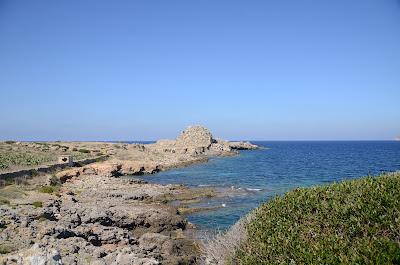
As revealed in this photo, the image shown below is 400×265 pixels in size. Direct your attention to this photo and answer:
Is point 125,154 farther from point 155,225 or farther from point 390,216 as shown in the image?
point 390,216

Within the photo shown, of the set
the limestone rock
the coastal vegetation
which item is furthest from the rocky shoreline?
the limestone rock

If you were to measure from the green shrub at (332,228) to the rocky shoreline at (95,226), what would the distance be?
21.7ft

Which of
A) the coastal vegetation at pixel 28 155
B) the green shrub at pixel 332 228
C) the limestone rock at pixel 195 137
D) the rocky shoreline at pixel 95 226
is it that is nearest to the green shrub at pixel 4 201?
the rocky shoreline at pixel 95 226

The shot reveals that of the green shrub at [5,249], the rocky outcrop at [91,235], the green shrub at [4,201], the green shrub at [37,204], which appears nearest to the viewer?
the green shrub at [5,249]

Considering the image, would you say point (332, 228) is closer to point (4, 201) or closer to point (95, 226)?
point (95, 226)

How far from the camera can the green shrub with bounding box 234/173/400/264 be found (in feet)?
34.9

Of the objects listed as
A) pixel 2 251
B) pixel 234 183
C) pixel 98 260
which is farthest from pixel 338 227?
pixel 234 183

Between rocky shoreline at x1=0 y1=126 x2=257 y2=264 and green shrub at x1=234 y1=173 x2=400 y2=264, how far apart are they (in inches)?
261

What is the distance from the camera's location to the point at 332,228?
12641mm

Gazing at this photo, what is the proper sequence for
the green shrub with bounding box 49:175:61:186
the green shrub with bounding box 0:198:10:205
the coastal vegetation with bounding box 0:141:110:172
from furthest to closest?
the coastal vegetation with bounding box 0:141:110:172, the green shrub with bounding box 49:175:61:186, the green shrub with bounding box 0:198:10:205

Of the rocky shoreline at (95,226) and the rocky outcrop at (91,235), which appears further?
the rocky shoreline at (95,226)

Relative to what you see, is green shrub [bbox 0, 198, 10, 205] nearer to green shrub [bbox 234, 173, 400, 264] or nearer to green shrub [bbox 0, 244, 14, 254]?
green shrub [bbox 0, 244, 14, 254]

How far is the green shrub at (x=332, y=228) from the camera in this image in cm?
1063

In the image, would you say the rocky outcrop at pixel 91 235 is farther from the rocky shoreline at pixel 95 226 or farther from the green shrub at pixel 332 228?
the green shrub at pixel 332 228
